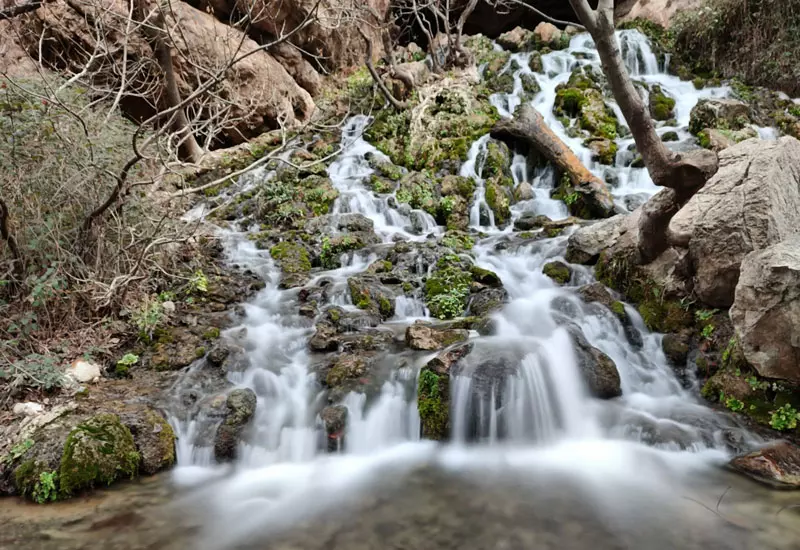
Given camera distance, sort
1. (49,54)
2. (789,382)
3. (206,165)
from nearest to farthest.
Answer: (789,382) < (49,54) < (206,165)

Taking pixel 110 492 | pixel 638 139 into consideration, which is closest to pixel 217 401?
pixel 110 492

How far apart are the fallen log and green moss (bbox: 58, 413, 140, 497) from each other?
8296mm

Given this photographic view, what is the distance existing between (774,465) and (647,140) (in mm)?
2975

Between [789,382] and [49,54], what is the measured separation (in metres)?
13.8

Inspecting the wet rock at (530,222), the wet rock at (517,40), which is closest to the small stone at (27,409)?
the wet rock at (530,222)

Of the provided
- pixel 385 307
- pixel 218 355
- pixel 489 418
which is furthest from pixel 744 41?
pixel 218 355

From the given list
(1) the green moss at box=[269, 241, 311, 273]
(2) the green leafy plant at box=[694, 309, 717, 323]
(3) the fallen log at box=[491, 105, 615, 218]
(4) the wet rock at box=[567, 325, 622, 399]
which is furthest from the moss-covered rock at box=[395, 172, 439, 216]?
(2) the green leafy plant at box=[694, 309, 717, 323]

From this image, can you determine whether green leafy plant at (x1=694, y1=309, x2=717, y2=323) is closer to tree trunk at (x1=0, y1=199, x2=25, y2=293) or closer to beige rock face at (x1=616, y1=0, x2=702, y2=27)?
tree trunk at (x1=0, y1=199, x2=25, y2=293)

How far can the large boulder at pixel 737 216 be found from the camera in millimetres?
4719

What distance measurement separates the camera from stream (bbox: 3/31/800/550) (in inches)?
122

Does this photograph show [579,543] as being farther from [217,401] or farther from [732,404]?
[217,401]

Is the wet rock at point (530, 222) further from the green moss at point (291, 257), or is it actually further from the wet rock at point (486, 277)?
the green moss at point (291, 257)

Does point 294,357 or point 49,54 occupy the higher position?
point 49,54

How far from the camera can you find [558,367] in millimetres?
4805
